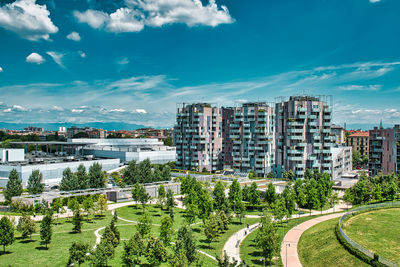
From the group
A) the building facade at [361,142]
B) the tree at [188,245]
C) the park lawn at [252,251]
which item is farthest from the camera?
the building facade at [361,142]

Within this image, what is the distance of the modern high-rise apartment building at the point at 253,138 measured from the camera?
92.1 m

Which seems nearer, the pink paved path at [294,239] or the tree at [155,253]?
the tree at [155,253]

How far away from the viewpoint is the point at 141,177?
7269cm

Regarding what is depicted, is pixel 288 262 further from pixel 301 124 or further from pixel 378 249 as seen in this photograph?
pixel 301 124

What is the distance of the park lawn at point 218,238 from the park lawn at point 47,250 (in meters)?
13.6

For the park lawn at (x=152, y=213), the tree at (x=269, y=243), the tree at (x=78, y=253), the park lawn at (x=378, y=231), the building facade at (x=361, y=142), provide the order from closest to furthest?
the tree at (x=78, y=253), the tree at (x=269, y=243), the park lawn at (x=378, y=231), the park lawn at (x=152, y=213), the building facade at (x=361, y=142)

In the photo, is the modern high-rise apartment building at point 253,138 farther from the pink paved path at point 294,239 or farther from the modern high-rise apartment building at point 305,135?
the pink paved path at point 294,239

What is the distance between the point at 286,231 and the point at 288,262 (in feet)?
37.3

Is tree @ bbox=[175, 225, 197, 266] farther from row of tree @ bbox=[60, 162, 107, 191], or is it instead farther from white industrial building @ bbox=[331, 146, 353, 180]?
white industrial building @ bbox=[331, 146, 353, 180]

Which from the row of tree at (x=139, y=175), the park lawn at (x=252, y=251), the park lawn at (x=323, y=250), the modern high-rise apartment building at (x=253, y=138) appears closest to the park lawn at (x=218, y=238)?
the park lawn at (x=252, y=251)

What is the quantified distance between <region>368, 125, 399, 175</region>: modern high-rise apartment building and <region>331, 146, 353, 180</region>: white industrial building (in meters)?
8.26

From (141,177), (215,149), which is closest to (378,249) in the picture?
(141,177)

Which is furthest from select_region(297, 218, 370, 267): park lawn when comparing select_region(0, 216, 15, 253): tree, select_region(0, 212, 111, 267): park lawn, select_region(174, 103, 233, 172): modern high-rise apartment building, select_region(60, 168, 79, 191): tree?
select_region(174, 103, 233, 172): modern high-rise apartment building

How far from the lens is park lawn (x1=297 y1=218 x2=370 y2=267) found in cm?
3362
